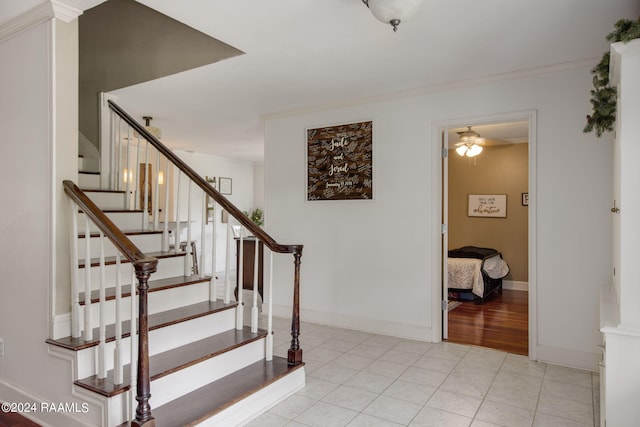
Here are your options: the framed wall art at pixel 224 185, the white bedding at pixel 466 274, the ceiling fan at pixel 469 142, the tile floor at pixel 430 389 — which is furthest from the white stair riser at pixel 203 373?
the framed wall art at pixel 224 185

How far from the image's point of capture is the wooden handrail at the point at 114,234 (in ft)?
6.31

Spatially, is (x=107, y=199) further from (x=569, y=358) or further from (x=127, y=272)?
(x=569, y=358)

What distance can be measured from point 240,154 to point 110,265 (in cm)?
562

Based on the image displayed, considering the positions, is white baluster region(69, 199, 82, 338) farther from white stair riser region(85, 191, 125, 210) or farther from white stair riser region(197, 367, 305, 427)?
white stair riser region(85, 191, 125, 210)

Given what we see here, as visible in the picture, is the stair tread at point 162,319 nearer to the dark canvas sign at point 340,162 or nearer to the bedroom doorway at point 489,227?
the dark canvas sign at point 340,162

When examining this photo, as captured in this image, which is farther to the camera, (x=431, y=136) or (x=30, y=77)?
(x=431, y=136)

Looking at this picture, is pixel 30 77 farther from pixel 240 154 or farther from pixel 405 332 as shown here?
pixel 240 154

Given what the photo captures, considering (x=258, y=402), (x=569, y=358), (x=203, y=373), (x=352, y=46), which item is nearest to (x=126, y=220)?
(x=203, y=373)

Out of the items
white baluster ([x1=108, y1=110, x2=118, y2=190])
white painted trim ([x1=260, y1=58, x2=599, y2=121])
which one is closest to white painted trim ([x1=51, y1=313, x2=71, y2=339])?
white baluster ([x1=108, y1=110, x2=118, y2=190])

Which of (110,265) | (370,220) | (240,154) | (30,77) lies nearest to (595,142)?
(370,220)

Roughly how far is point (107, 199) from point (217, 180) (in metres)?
4.90

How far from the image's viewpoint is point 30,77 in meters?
2.52

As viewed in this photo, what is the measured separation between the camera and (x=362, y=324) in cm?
438

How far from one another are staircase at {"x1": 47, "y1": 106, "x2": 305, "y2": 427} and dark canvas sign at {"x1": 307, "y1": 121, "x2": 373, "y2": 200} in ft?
5.36
